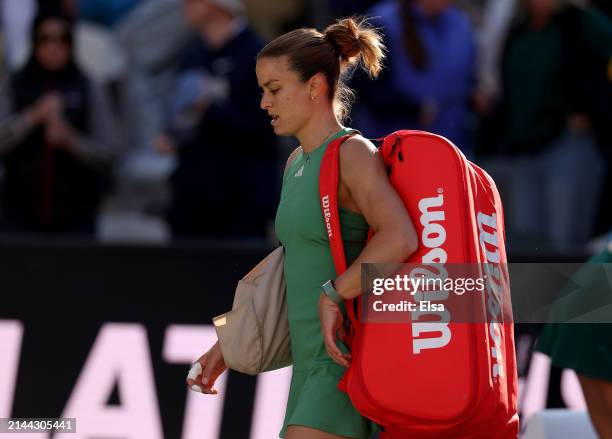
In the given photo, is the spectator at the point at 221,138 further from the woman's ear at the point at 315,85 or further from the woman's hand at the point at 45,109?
the woman's ear at the point at 315,85

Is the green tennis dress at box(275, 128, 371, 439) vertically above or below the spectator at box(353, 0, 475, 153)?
below

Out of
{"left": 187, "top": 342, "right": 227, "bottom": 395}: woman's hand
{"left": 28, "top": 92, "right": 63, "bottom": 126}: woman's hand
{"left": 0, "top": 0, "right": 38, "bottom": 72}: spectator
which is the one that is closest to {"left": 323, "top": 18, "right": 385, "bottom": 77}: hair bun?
{"left": 187, "top": 342, "right": 227, "bottom": 395}: woman's hand

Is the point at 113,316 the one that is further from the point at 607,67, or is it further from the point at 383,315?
the point at 607,67

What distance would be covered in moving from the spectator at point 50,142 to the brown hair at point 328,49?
404 cm

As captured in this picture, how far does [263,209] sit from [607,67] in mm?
2241

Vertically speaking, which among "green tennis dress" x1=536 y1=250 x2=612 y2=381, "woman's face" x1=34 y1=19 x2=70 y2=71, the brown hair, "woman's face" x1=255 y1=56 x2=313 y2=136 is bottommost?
"green tennis dress" x1=536 y1=250 x2=612 y2=381

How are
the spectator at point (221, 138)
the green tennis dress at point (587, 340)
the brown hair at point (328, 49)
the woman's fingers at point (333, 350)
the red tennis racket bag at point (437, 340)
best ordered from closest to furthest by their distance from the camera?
the red tennis racket bag at point (437, 340), the woman's fingers at point (333, 350), the brown hair at point (328, 49), the green tennis dress at point (587, 340), the spectator at point (221, 138)

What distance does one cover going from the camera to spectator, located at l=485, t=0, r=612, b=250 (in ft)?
27.1

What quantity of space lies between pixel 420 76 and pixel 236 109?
43.1 inches

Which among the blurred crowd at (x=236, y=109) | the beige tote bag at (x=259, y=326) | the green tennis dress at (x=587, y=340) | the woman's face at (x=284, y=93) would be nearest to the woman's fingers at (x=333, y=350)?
the beige tote bag at (x=259, y=326)

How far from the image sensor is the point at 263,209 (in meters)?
7.91

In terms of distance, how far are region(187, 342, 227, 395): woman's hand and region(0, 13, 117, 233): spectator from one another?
3.88 meters

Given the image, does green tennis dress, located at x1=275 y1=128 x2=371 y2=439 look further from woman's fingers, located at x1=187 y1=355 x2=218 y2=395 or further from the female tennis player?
woman's fingers, located at x1=187 y1=355 x2=218 y2=395

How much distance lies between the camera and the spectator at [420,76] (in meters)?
7.89
